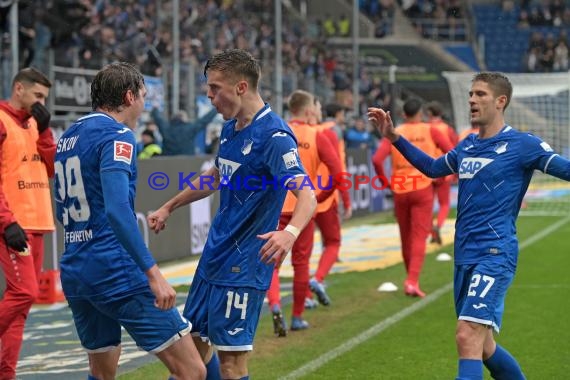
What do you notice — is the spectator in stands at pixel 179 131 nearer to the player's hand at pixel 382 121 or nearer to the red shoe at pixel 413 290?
the red shoe at pixel 413 290

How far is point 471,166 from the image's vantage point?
21.1ft

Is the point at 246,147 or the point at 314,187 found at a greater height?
the point at 246,147

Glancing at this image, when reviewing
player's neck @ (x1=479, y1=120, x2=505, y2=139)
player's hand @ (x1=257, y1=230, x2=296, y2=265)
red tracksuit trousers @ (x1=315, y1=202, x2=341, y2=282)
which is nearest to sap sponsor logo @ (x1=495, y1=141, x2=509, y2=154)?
player's neck @ (x1=479, y1=120, x2=505, y2=139)

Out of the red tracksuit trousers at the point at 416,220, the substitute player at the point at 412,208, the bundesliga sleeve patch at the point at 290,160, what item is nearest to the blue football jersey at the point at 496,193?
the bundesliga sleeve patch at the point at 290,160

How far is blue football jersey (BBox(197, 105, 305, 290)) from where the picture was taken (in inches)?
216

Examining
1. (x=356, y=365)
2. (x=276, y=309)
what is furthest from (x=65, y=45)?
(x=356, y=365)

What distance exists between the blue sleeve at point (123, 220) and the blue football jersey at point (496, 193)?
227cm

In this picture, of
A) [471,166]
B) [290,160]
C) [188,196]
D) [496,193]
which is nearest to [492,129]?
[471,166]

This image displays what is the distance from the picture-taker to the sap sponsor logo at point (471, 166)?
638 centimetres

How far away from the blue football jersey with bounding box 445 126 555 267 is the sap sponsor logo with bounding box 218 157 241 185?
159 centimetres

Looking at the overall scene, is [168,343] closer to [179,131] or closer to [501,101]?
[501,101]

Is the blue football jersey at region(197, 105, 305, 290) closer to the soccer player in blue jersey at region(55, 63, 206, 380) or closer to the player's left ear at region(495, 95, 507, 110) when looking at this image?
the soccer player in blue jersey at region(55, 63, 206, 380)

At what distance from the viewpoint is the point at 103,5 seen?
20938 mm

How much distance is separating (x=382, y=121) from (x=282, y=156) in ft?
4.90
